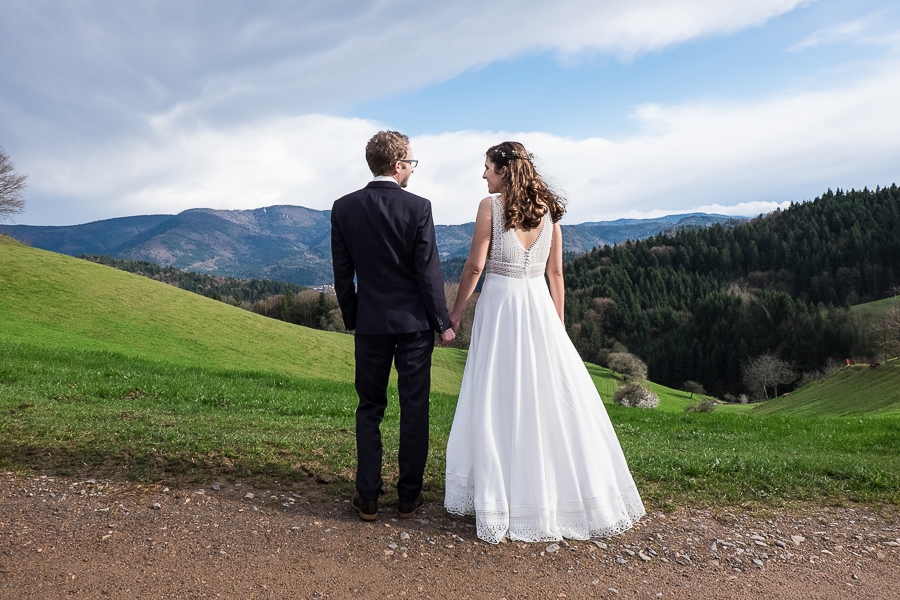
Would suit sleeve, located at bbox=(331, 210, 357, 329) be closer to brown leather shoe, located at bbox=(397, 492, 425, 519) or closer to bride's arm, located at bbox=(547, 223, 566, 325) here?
brown leather shoe, located at bbox=(397, 492, 425, 519)

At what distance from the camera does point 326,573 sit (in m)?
4.66

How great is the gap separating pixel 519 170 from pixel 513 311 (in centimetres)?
132

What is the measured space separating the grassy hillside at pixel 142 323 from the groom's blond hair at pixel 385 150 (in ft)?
97.9

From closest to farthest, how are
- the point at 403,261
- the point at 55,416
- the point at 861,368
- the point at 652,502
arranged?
the point at 403,261, the point at 652,502, the point at 55,416, the point at 861,368

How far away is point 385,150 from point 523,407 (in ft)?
8.73

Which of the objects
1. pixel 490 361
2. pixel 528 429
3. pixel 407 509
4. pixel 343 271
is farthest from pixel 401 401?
pixel 343 271

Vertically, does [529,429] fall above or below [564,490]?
above

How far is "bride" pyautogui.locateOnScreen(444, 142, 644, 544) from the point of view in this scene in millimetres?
5426

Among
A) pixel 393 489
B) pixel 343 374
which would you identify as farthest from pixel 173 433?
pixel 343 374

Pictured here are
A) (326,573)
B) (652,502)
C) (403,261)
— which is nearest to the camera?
(326,573)

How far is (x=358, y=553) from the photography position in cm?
502

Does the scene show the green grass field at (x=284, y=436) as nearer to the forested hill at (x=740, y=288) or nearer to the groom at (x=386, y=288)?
the groom at (x=386, y=288)

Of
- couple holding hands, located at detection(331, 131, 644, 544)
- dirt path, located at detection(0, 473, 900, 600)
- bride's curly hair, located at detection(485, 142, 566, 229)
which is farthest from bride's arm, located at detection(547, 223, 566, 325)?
dirt path, located at detection(0, 473, 900, 600)

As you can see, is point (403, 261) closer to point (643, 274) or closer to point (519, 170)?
point (519, 170)
